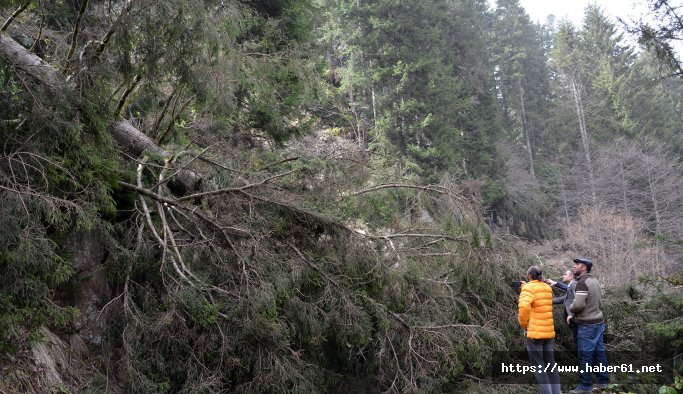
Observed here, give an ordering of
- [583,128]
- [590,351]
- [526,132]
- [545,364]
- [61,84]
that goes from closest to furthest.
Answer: [61,84] → [545,364] → [590,351] → [583,128] → [526,132]

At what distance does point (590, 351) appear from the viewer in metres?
5.72

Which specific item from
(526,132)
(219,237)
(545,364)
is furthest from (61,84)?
(526,132)

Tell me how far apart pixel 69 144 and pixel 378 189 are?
3841mm

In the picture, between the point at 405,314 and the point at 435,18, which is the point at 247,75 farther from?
the point at 435,18

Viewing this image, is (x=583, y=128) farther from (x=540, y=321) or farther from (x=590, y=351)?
(x=540, y=321)

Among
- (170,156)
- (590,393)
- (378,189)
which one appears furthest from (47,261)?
(590,393)

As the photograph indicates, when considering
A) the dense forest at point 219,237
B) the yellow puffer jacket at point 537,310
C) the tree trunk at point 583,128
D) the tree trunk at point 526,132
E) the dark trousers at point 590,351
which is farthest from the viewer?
the tree trunk at point 526,132

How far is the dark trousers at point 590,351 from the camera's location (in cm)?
569

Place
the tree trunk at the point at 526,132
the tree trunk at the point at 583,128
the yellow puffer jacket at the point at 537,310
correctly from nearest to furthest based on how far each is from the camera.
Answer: the yellow puffer jacket at the point at 537,310, the tree trunk at the point at 583,128, the tree trunk at the point at 526,132

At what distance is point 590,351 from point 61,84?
6.06 metres

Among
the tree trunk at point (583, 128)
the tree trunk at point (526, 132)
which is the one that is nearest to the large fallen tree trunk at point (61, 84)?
the tree trunk at point (583, 128)

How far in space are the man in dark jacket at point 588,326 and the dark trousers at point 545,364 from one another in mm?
450

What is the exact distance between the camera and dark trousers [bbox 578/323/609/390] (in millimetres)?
5691

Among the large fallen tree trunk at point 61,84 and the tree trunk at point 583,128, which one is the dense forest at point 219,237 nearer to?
the large fallen tree trunk at point 61,84
